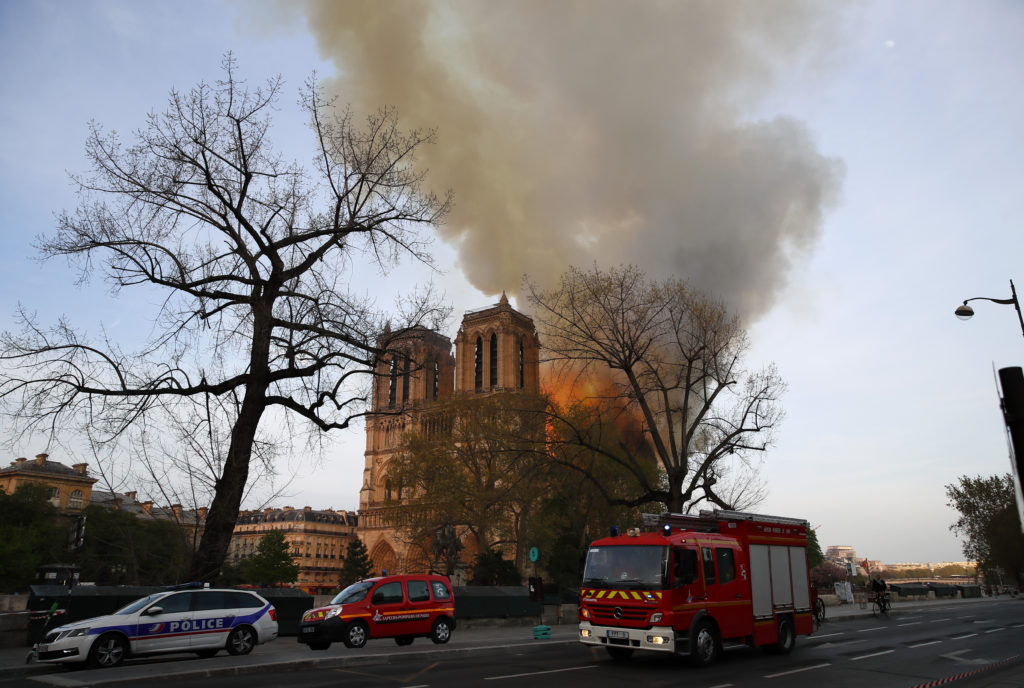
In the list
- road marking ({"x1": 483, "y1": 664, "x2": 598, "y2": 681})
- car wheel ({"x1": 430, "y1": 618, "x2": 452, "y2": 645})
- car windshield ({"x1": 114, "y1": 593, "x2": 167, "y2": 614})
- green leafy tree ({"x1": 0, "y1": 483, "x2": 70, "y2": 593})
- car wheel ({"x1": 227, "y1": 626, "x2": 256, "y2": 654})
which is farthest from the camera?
green leafy tree ({"x1": 0, "y1": 483, "x2": 70, "y2": 593})

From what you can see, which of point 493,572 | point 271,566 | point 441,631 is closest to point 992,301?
point 441,631

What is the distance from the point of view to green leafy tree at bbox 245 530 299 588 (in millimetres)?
81500

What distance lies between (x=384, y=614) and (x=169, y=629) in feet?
15.6

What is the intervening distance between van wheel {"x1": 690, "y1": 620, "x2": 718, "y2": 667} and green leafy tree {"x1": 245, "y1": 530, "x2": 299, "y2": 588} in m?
77.8

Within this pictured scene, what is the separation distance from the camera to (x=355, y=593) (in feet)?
51.0

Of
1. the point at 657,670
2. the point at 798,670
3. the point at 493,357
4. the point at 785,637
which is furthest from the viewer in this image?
the point at 493,357

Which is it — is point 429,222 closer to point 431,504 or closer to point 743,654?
point 743,654

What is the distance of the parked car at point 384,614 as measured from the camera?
48.3 ft

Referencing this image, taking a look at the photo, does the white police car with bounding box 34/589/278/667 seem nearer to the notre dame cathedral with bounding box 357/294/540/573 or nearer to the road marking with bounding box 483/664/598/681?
the road marking with bounding box 483/664/598/681

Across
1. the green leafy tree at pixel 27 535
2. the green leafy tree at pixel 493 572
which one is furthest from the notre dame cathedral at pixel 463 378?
the green leafy tree at pixel 27 535

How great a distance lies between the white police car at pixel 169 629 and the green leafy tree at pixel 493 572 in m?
23.3

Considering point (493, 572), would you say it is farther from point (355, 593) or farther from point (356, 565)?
point (356, 565)

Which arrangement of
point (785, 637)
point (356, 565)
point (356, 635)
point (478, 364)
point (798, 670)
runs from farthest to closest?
point (478, 364)
point (356, 565)
point (356, 635)
point (785, 637)
point (798, 670)

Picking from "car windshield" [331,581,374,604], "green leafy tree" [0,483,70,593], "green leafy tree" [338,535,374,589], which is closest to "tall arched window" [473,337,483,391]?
"green leafy tree" [338,535,374,589]
